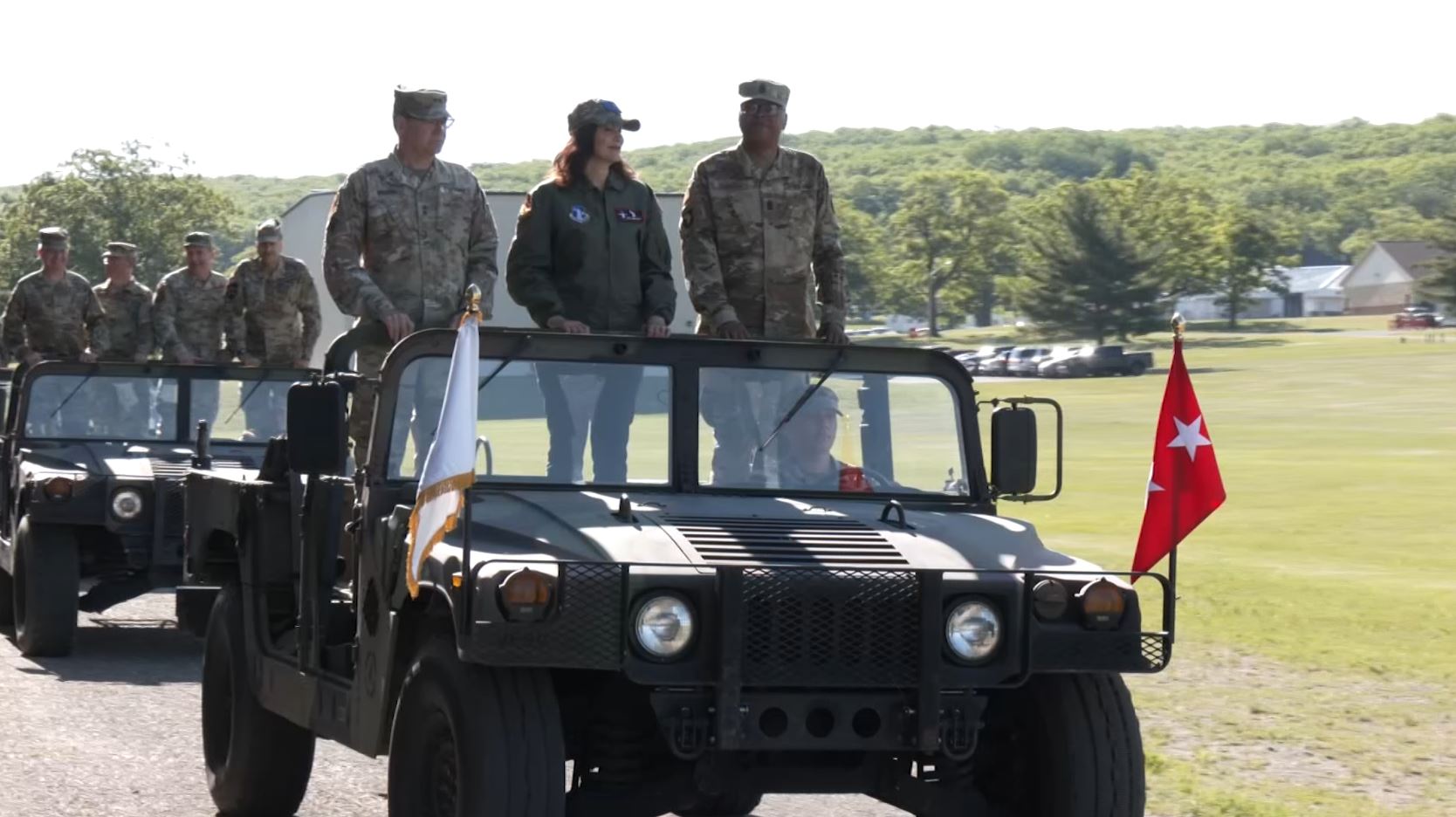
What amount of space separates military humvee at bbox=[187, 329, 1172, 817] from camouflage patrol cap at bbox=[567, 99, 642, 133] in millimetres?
1388

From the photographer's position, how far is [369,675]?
6.61 m

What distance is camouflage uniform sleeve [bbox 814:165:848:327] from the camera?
30.6 feet

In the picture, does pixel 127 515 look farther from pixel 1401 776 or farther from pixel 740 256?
pixel 1401 776

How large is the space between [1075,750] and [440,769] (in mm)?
1610

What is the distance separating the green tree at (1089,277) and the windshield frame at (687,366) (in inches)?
4520

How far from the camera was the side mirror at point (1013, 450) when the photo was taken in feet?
24.1

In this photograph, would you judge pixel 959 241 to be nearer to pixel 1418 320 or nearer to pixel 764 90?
pixel 1418 320

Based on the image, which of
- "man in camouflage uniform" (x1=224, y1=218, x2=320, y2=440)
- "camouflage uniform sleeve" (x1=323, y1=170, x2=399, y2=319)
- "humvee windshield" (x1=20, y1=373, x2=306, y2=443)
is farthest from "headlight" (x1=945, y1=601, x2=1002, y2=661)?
"man in camouflage uniform" (x1=224, y1=218, x2=320, y2=440)

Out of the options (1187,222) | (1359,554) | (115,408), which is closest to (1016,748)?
(115,408)

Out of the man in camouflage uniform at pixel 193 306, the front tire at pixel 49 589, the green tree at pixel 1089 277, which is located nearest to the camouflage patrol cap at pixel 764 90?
the front tire at pixel 49 589

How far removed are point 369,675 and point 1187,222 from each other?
132m

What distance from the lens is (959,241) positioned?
168625mm

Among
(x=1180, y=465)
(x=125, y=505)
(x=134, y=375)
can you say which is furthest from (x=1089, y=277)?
(x=1180, y=465)

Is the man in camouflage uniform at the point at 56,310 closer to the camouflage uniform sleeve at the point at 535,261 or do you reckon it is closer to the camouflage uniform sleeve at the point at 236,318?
the camouflage uniform sleeve at the point at 236,318
